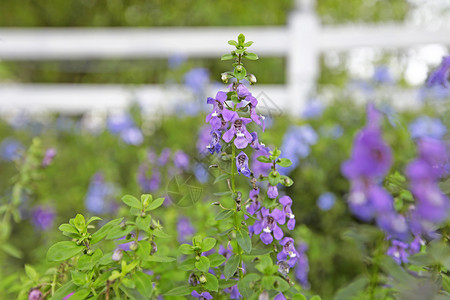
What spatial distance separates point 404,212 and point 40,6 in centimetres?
762

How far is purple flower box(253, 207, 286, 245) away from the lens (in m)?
0.82

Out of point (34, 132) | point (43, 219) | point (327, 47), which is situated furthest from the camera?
point (327, 47)

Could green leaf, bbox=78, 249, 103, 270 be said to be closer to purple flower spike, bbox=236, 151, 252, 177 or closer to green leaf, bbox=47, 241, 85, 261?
green leaf, bbox=47, 241, 85, 261

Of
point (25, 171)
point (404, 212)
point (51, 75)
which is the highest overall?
point (404, 212)

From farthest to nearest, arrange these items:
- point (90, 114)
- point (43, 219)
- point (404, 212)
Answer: point (90, 114) < point (43, 219) < point (404, 212)

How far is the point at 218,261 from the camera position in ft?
2.66

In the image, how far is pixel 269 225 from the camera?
0.83m

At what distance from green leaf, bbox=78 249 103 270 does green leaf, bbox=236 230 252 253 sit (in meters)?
0.24

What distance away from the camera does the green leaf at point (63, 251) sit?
0.77 metres

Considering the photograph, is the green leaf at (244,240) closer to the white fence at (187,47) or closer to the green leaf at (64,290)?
the green leaf at (64,290)

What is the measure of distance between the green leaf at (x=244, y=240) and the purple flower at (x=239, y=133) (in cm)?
15

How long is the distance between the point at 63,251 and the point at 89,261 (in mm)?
46

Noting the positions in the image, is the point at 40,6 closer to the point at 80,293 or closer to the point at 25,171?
the point at 25,171

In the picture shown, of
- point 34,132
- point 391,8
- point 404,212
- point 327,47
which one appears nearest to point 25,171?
point 404,212
